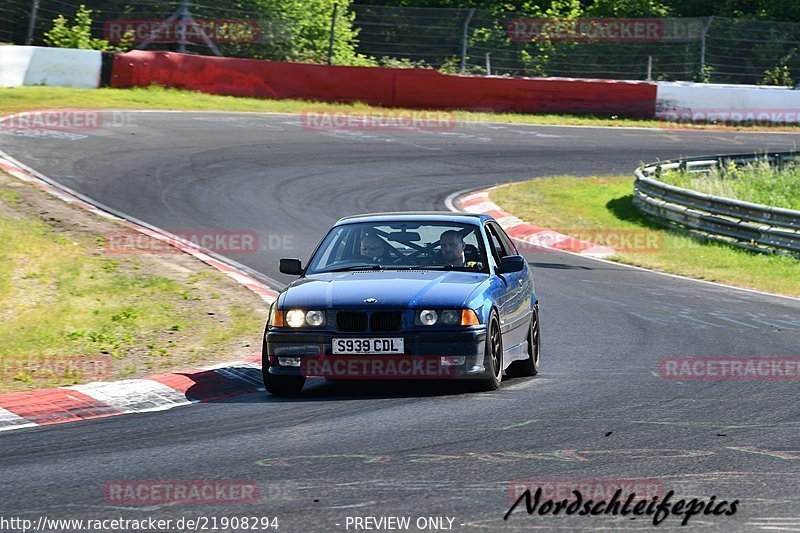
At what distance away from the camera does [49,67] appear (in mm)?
30219

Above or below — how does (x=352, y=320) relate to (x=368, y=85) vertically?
below

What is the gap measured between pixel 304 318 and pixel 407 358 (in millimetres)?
809

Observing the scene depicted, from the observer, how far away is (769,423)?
7.46m

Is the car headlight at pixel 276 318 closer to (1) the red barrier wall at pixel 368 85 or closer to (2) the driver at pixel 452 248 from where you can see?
(2) the driver at pixel 452 248

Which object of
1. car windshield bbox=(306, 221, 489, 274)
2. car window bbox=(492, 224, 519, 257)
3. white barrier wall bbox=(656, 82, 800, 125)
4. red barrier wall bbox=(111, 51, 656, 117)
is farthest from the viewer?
white barrier wall bbox=(656, 82, 800, 125)

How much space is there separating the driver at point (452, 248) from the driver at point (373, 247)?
1.56 feet

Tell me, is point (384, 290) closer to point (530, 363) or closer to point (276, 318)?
point (276, 318)

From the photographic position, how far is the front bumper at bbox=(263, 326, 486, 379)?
841cm

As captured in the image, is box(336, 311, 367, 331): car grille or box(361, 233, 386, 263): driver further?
box(361, 233, 386, 263): driver

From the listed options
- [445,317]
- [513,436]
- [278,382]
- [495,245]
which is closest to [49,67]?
[495,245]

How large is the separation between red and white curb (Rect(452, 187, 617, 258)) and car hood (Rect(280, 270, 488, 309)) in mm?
10747

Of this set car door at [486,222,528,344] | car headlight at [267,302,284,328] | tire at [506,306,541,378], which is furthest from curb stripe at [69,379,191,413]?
tire at [506,306,541,378]

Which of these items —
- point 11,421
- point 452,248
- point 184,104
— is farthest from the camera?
point 184,104

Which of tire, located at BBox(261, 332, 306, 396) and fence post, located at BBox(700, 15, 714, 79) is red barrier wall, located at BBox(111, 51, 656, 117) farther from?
tire, located at BBox(261, 332, 306, 396)
